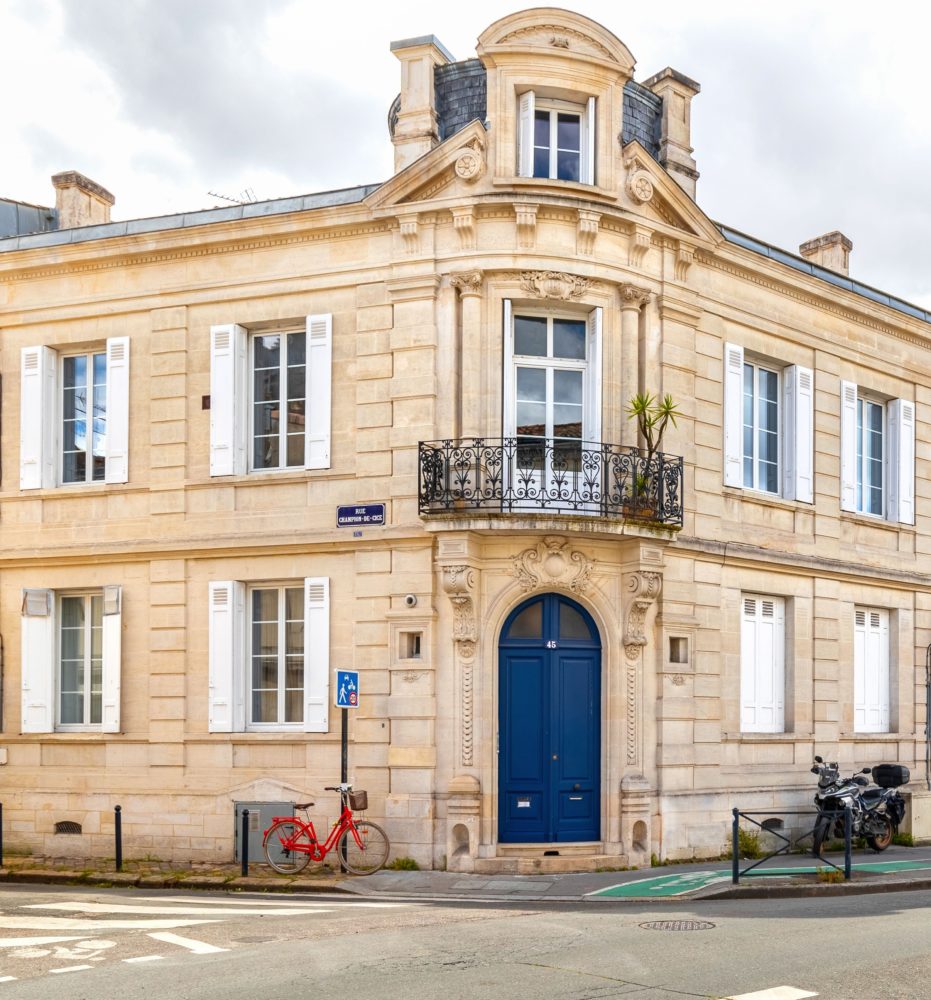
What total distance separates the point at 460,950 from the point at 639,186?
1020cm

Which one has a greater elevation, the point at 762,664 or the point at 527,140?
the point at 527,140

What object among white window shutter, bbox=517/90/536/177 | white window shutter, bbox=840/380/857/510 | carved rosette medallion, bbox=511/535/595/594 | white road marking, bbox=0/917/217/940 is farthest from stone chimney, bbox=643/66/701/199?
white road marking, bbox=0/917/217/940

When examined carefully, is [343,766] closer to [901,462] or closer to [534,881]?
[534,881]

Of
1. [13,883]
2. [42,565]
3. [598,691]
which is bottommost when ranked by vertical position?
[13,883]

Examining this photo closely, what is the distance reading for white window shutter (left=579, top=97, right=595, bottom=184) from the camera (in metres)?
17.1

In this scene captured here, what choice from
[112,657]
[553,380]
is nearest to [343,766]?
[112,657]

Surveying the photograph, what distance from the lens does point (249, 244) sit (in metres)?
17.9

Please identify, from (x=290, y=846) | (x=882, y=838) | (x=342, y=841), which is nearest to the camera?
(x=290, y=846)

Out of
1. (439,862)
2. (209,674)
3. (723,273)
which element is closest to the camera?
(439,862)

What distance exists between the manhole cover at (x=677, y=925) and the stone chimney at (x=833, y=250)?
560 inches

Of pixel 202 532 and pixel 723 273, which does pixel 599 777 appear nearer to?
pixel 202 532

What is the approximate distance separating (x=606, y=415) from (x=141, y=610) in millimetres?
6431

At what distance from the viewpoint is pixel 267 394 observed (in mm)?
18000

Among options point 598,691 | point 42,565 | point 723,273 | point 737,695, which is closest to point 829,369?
point 723,273
